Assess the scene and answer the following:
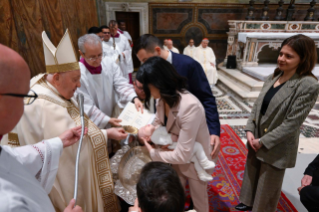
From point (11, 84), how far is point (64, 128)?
949 millimetres

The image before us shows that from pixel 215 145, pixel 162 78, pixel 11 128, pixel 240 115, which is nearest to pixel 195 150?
pixel 215 145

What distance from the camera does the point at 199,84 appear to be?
1759mm

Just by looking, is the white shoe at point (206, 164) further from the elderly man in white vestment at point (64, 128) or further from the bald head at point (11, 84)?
the bald head at point (11, 84)

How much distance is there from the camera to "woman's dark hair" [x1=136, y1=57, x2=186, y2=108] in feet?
4.09

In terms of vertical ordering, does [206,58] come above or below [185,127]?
below

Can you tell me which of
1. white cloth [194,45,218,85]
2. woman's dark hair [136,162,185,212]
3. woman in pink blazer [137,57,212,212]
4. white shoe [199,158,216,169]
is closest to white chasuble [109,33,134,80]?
white cloth [194,45,218,85]

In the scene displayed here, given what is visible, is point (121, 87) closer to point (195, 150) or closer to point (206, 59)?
point (195, 150)

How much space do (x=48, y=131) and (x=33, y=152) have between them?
1.23 feet

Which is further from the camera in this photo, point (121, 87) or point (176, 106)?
point (121, 87)

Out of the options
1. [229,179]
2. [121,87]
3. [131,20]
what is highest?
[131,20]

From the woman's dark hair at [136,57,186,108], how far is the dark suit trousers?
1147mm

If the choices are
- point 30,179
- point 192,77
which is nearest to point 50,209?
point 30,179

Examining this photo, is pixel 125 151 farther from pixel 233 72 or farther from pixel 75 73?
pixel 233 72

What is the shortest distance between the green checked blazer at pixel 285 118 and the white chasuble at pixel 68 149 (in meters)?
1.40
